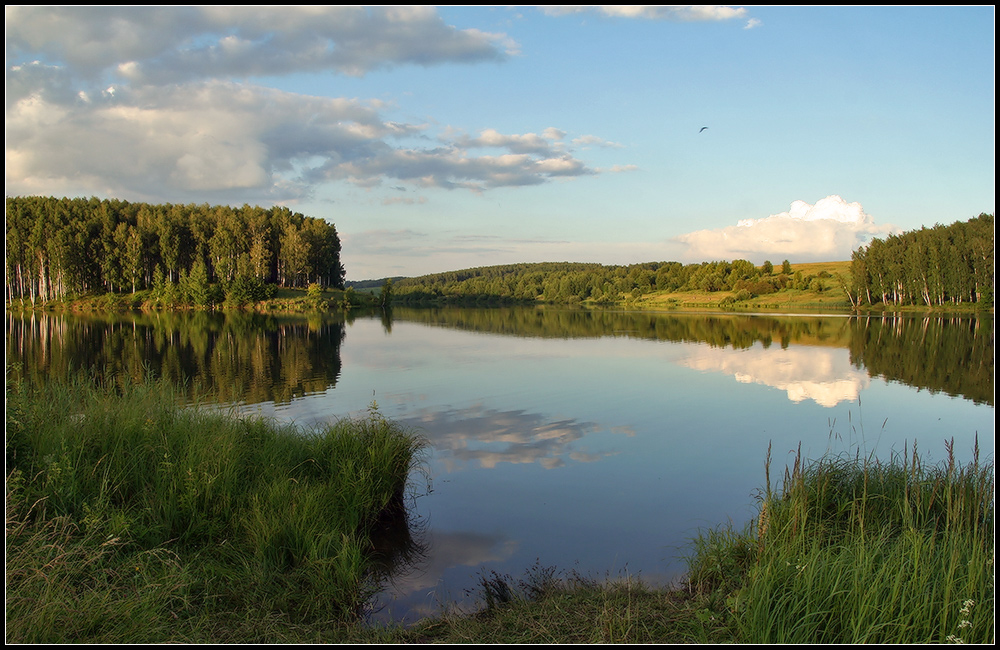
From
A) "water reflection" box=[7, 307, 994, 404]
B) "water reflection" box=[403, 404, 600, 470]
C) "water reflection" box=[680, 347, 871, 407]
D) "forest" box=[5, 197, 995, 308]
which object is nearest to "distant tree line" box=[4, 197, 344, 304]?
"forest" box=[5, 197, 995, 308]

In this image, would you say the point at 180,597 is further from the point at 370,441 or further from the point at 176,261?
the point at 176,261

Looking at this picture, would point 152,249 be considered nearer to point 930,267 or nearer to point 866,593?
point 866,593

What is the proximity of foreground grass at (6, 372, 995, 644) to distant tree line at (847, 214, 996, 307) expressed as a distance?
7482cm

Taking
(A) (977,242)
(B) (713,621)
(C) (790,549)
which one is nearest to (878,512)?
(C) (790,549)

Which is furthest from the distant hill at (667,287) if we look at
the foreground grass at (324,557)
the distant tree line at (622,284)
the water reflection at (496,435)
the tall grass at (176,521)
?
the tall grass at (176,521)

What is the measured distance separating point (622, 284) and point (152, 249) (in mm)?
101589

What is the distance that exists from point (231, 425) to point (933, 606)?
916 centimetres

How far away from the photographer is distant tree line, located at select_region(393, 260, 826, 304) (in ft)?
376

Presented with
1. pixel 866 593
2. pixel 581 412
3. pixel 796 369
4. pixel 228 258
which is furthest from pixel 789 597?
pixel 228 258

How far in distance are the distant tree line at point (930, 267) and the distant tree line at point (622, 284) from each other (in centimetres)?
2261

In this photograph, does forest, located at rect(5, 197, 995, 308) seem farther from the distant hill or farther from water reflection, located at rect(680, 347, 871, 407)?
water reflection, located at rect(680, 347, 871, 407)

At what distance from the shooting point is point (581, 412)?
17250 millimetres

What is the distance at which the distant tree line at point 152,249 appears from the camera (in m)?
80.4

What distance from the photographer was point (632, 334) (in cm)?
4591
